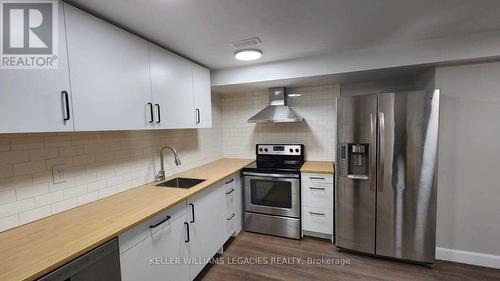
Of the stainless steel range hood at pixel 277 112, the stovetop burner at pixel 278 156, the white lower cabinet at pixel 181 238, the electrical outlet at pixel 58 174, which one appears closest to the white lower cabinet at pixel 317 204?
the stovetop burner at pixel 278 156

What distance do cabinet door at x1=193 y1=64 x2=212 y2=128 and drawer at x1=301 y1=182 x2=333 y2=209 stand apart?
4.75 feet

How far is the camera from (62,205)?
141cm

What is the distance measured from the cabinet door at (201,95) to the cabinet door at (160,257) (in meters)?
1.20

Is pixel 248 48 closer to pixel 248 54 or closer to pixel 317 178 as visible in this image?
pixel 248 54

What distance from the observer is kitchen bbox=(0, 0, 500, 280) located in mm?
1166

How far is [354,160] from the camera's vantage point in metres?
2.25

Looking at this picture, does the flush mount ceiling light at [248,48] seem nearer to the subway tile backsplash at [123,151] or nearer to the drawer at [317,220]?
the subway tile backsplash at [123,151]

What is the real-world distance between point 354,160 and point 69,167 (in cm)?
250

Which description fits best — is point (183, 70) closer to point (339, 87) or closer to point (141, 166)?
point (141, 166)

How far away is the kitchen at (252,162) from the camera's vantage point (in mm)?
1166

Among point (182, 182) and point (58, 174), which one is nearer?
point (58, 174)

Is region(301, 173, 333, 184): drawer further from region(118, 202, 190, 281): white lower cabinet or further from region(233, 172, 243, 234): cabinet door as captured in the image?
region(118, 202, 190, 281): white lower cabinet

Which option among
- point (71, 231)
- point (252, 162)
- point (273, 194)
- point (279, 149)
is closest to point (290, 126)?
point (279, 149)

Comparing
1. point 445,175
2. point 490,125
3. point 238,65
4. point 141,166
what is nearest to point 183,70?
point 238,65
